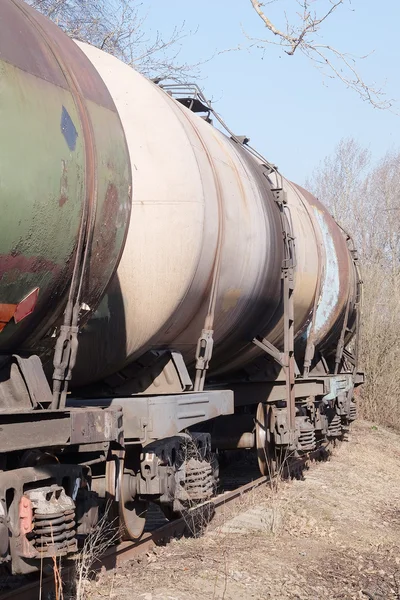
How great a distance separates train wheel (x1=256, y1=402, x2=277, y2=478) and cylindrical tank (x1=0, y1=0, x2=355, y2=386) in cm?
128

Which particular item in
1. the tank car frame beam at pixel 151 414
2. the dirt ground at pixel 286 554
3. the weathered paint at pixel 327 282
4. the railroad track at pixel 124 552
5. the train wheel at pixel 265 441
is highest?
the weathered paint at pixel 327 282

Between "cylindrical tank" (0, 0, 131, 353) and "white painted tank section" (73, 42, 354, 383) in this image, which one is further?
"white painted tank section" (73, 42, 354, 383)

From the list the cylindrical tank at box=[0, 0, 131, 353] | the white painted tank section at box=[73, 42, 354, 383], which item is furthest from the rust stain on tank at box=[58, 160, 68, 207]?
the white painted tank section at box=[73, 42, 354, 383]

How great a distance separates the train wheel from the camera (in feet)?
35.4

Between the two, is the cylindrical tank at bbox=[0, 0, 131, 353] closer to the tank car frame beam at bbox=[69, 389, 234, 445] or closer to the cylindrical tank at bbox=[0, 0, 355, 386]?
the cylindrical tank at bbox=[0, 0, 355, 386]

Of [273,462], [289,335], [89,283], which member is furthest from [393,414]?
[89,283]

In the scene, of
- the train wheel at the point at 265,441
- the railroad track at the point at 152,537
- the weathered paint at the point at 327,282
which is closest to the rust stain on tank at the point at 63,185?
the railroad track at the point at 152,537

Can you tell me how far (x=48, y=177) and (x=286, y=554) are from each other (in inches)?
175

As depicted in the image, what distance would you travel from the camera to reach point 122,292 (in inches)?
245

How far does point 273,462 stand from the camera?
1102 centimetres

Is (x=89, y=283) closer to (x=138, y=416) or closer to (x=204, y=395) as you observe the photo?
(x=138, y=416)

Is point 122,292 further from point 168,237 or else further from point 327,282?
point 327,282

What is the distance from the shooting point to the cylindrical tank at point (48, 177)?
14.1ft

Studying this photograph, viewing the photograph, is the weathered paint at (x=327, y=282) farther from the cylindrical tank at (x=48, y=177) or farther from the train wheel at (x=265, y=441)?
the cylindrical tank at (x=48, y=177)
